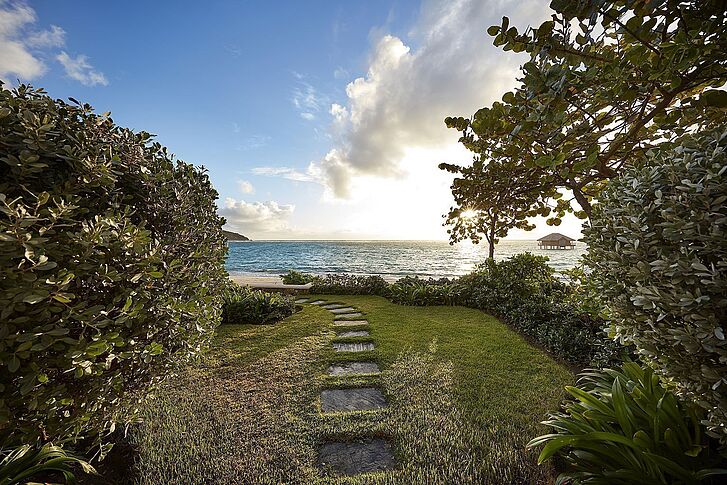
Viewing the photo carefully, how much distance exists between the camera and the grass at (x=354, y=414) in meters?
2.31

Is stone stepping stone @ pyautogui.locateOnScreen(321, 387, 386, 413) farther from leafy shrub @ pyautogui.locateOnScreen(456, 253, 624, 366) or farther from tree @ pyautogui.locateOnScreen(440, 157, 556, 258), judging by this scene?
leafy shrub @ pyautogui.locateOnScreen(456, 253, 624, 366)

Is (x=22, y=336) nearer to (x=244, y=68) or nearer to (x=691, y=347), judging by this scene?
(x=691, y=347)

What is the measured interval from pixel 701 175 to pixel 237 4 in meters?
6.07

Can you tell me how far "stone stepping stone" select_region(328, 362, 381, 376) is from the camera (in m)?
4.25

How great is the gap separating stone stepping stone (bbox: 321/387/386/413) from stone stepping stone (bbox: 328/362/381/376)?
20.1 inches

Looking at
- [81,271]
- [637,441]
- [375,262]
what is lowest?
[375,262]

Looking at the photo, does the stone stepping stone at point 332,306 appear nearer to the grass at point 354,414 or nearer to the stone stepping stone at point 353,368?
the grass at point 354,414

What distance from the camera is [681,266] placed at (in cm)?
148

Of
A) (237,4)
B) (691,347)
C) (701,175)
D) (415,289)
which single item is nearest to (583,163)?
(701,175)

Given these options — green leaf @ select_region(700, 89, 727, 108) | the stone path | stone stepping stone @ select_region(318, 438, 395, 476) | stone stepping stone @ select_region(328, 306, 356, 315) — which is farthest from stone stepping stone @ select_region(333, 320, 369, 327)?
green leaf @ select_region(700, 89, 727, 108)

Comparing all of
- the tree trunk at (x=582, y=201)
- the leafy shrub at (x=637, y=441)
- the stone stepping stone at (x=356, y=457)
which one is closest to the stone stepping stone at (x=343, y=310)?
the stone stepping stone at (x=356, y=457)

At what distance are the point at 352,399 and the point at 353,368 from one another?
0.96 metres

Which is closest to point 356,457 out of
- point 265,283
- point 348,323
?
point 348,323

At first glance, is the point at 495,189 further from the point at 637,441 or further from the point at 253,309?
the point at 253,309
